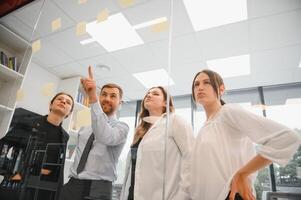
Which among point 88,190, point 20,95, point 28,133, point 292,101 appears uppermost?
point 20,95

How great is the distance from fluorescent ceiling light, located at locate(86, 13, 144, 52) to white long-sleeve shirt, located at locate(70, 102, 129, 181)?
1.42 metres

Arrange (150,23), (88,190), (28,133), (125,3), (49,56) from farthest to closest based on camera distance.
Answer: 1. (49,56)
2. (150,23)
3. (125,3)
4. (28,133)
5. (88,190)

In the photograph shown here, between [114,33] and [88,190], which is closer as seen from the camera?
[88,190]

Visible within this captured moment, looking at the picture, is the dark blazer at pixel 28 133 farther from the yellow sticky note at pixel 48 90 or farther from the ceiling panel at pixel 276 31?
the ceiling panel at pixel 276 31

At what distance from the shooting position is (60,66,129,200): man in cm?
107

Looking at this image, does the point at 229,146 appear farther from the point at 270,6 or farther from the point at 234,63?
the point at 270,6

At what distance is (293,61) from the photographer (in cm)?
212

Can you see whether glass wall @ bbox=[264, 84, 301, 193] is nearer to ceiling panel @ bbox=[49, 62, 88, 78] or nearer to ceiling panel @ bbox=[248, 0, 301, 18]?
ceiling panel @ bbox=[248, 0, 301, 18]

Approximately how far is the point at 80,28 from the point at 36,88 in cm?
95

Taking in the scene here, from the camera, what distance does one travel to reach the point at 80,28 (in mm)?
2467

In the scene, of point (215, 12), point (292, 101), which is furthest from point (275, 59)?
point (292, 101)

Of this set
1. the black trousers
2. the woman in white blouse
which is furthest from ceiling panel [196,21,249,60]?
the black trousers

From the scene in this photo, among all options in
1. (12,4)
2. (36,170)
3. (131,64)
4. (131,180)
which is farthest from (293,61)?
(12,4)

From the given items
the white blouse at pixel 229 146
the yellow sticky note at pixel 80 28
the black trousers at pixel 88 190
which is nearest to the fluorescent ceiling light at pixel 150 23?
the yellow sticky note at pixel 80 28
